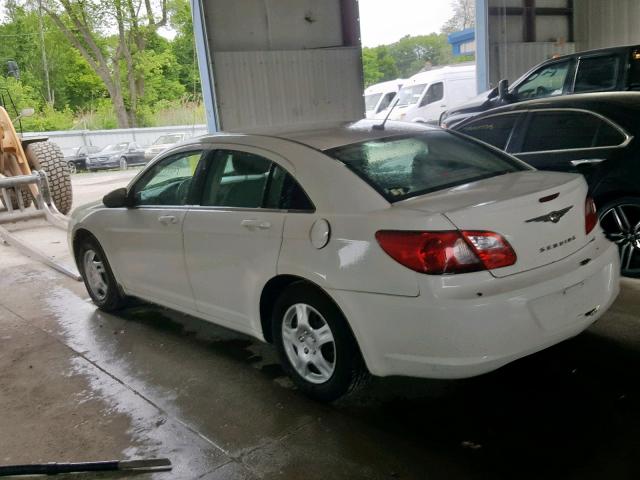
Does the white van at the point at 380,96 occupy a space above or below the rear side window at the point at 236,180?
above

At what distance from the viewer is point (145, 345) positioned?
448 centimetres

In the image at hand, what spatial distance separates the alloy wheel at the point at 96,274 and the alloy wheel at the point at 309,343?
2353 mm

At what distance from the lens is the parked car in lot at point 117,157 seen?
83.3 ft

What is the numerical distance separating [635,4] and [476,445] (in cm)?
1546

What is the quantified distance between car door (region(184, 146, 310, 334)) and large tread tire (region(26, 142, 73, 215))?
752cm

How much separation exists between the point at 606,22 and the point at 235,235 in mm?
14562

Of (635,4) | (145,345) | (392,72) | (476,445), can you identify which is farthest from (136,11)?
(476,445)

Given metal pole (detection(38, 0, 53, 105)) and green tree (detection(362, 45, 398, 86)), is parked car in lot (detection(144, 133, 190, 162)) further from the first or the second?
green tree (detection(362, 45, 398, 86))

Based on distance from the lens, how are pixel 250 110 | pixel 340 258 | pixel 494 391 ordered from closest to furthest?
pixel 340 258 → pixel 494 391 → pixel 250 110

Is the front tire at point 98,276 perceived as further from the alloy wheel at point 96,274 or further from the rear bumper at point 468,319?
the rear bumper at point 468,319

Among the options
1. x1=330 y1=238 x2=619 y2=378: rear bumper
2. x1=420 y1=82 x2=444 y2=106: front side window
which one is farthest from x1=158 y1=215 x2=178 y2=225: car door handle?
x1=420 y1=82 x2=444 y2=106: front side window

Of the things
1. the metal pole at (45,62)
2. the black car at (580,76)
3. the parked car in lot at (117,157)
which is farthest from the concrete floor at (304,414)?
the metal pole at (45,62)

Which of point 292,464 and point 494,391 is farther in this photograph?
point 494,391

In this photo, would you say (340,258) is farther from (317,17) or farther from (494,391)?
(317,17)
